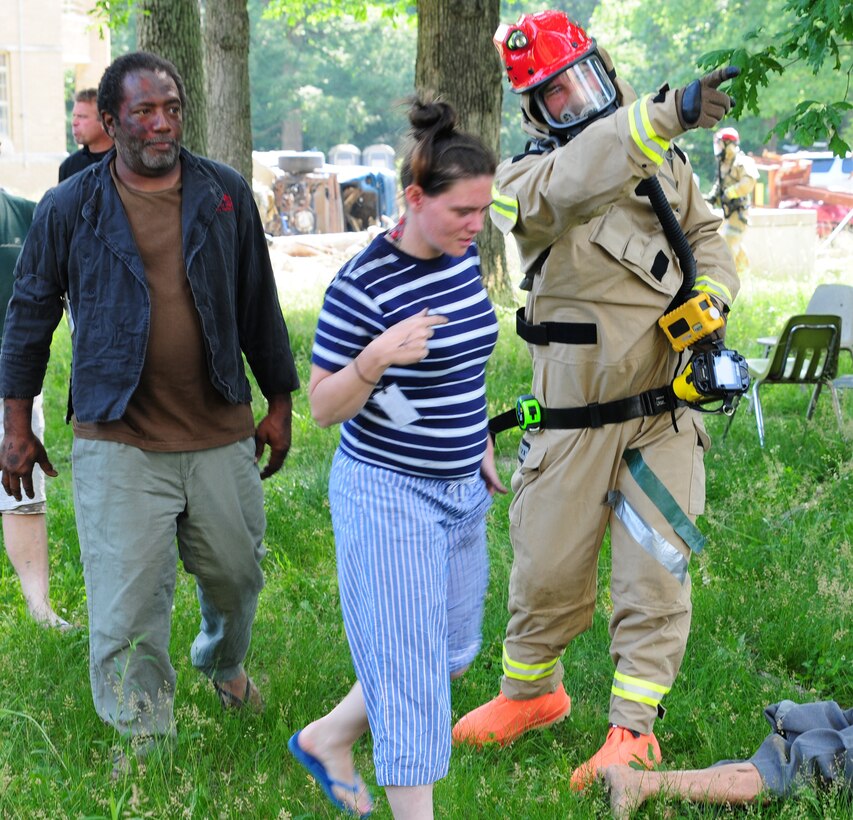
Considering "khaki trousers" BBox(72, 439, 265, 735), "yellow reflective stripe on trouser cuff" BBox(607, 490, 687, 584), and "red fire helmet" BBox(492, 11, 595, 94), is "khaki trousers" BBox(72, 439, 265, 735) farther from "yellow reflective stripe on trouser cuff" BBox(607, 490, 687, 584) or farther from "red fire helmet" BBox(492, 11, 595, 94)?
"red fire helmet" BBox(492, 11, 595, 94)

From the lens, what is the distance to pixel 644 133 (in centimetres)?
334

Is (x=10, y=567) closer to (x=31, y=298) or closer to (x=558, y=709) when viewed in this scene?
(x=31, y=298)

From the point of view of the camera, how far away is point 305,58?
204 feet

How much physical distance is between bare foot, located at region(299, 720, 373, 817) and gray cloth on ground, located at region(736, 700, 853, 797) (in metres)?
1.14

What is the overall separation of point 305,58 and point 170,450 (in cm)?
6150

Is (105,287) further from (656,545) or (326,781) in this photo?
(656,545)

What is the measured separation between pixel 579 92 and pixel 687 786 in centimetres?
205

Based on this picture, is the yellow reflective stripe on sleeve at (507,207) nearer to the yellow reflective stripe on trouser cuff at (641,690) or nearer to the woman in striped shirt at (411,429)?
the woman in striped shirt at (411,429)

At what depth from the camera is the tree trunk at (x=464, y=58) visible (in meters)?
10.8

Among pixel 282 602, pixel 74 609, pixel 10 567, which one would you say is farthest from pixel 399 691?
pixel 10 567

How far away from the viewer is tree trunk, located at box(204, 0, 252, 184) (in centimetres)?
1312

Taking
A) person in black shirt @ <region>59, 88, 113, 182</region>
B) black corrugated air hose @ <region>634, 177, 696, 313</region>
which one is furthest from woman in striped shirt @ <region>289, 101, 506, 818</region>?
person in black shirt @ <region>59, 88, 113, 182</region>

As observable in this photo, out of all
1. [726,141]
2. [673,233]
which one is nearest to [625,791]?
[673,233]

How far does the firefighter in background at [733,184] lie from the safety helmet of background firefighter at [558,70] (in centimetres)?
1203
